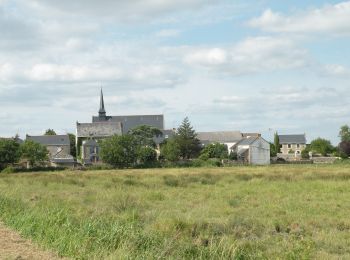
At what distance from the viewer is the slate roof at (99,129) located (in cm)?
11738

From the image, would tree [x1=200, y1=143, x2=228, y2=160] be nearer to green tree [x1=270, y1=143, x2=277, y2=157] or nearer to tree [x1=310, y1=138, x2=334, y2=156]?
green tree [x1=270, y1=143, x2=277, y2=157]

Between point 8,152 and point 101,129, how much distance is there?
42.0 metres

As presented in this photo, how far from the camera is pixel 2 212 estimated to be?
536 inches

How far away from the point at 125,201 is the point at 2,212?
875 centimetres

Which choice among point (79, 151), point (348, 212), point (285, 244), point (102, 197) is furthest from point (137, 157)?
point (285, 244)

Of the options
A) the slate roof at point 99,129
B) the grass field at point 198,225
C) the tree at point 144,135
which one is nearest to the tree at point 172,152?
the tree at point 144,135

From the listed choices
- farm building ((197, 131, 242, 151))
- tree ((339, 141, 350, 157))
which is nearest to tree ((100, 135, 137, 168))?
tree ((339, 141, 350, 157))

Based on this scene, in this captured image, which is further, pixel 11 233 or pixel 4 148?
pixel 4 148

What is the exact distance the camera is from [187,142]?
101 meters

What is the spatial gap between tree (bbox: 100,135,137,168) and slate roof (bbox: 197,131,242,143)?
45805 millimetres

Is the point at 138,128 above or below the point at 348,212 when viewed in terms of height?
above

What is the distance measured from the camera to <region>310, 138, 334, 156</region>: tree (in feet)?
406

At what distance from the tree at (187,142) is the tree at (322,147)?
113ft

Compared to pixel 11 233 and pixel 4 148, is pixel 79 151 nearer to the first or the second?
pixel 4 148
